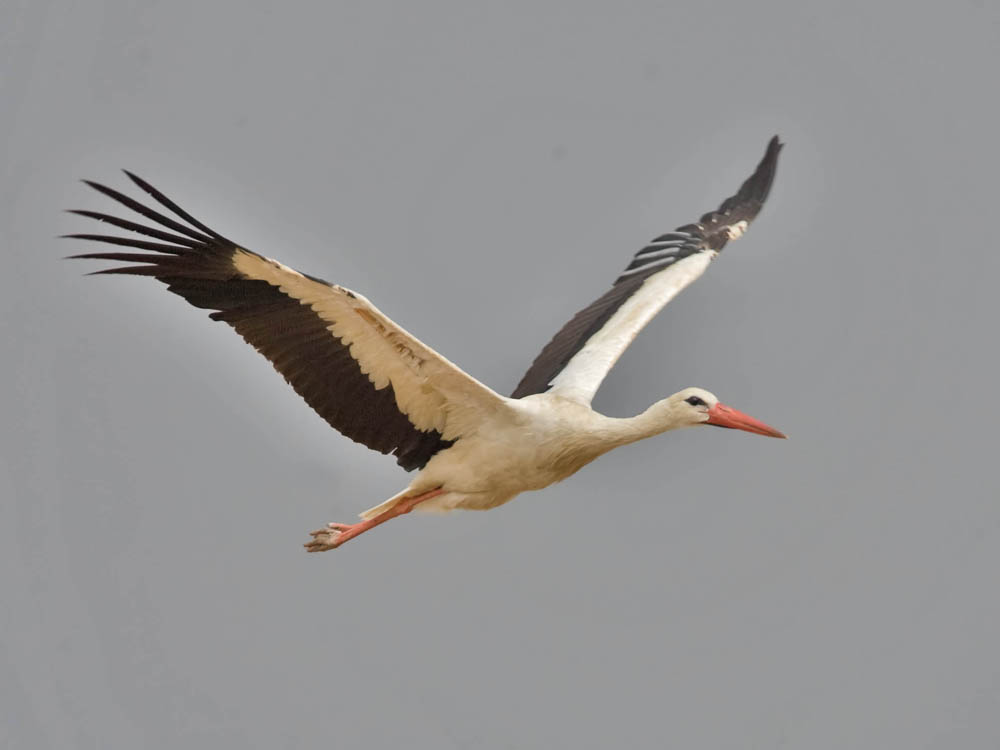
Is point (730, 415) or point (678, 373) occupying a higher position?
point (678, 373)

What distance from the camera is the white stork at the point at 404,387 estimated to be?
9156 millimetres

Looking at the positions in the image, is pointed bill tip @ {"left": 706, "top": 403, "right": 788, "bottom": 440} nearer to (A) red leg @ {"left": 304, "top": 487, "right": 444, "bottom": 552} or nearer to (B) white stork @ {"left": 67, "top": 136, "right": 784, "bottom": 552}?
(B) white stork @ {"left": 67, "top": 136, "right": 784, "bottom": 552}

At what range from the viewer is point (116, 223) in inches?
341

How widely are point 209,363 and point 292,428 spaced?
93 centimetres

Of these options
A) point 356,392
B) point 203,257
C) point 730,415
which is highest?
point 203,257

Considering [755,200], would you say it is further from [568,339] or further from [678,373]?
[568,339]

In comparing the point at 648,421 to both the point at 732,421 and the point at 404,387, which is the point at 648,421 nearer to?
the point at 732,421

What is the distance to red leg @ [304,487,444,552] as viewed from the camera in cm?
1062

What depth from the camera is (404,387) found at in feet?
33.0

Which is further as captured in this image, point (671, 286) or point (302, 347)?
point (671, 286)

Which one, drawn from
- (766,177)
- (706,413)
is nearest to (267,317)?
(706,413)

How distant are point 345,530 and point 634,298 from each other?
9.79 ft

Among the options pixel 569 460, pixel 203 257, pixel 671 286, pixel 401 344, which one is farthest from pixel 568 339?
pixel 203 257

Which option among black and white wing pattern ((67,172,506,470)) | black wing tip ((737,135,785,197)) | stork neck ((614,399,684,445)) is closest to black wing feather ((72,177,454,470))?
black and white wing pattern ((67,172,506,470))
